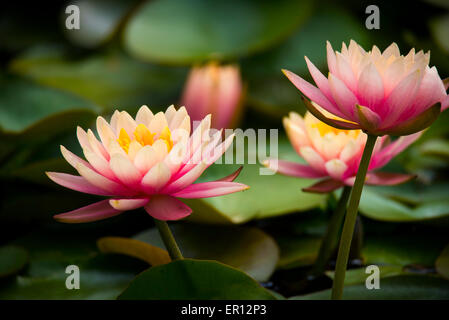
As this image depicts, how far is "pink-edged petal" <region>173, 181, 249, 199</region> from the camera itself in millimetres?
473

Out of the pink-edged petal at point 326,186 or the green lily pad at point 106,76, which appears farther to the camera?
the green lily pad at point 106,76

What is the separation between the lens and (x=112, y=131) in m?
0.52

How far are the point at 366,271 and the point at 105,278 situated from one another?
34 cm

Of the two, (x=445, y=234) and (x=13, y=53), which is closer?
(x=445, y=234)

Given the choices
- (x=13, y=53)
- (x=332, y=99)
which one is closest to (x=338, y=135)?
(x=332, y=99)

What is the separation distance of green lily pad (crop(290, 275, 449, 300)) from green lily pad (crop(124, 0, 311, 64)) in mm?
744

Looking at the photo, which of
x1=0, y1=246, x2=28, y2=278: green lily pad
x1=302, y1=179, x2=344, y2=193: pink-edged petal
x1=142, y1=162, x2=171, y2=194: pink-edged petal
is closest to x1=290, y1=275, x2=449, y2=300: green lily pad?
x1=302, y1=179, x2=344, y2=193: pink-edged petal

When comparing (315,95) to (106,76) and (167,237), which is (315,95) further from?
(106,76)

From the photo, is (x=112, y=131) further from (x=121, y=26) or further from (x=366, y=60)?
→ (x=121, y=26)

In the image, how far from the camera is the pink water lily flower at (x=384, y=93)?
44 cm

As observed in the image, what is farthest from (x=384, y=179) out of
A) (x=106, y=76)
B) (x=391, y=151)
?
(x=106, y=76)

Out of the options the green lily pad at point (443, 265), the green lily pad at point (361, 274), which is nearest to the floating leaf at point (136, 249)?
the green lily pad at point (361, 274)

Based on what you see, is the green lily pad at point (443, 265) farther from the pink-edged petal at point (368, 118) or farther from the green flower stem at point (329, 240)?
the pink-edged petal at point (368, 118)

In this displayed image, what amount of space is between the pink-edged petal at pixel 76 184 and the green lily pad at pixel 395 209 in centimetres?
43
